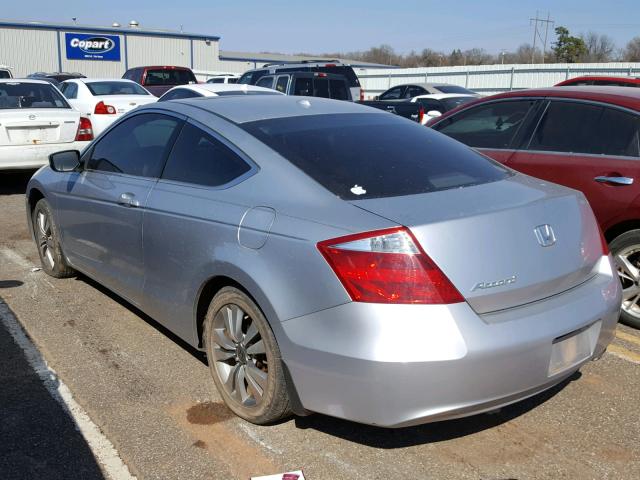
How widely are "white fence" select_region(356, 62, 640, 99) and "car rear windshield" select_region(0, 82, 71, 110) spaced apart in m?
21.7

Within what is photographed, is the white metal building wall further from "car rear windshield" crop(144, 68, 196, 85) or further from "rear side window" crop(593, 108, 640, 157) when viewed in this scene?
"rear side window" crop(593, 108, 640, 157)

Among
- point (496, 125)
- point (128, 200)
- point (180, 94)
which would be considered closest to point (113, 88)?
point (180, 94)

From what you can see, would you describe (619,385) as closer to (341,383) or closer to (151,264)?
(341,383)

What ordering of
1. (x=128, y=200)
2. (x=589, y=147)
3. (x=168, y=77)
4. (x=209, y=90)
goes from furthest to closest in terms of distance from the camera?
(x=168, y=77), (x=209, y=90), (x=589, y=147), (x=128, y=200)

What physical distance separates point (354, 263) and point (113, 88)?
13.0m

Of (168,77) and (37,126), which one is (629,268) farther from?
(168,77)

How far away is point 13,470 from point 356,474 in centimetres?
153

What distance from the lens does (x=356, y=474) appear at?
305 centimetres

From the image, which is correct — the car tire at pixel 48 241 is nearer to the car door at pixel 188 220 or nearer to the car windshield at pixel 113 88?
the car door at pixel 188 220

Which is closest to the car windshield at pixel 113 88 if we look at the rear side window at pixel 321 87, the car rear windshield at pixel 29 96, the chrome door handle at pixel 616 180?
the car rear windshield at pixel 29 96

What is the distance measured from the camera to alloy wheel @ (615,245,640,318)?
188 inches

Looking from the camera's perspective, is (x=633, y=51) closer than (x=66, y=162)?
No

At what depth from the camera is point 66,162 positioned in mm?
5184

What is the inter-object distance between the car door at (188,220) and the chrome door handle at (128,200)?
18cm
